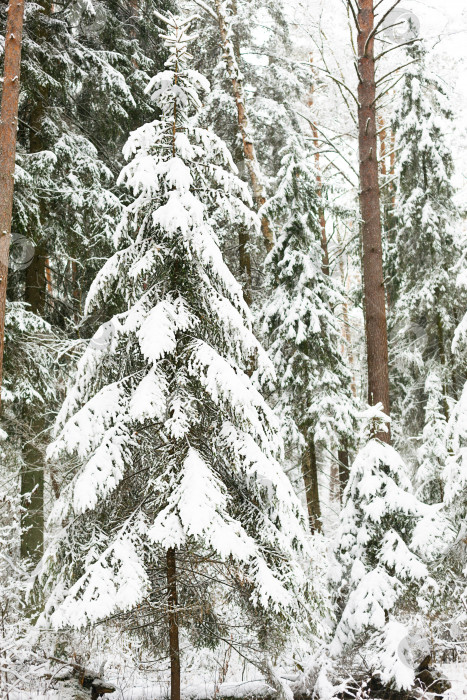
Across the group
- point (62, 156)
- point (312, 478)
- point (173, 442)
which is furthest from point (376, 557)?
point (62, 156)

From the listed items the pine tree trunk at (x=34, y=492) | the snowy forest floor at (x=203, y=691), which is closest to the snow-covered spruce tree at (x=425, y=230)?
the snowy forest floor at (x=203, y=691)

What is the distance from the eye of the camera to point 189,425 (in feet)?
17.6

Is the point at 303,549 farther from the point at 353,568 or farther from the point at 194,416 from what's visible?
the point at 194,416

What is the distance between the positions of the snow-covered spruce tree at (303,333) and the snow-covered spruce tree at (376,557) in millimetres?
5217

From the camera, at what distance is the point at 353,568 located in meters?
6.79

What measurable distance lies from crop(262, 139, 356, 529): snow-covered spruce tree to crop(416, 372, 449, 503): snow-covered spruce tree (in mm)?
1665

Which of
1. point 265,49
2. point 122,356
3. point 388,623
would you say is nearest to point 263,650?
point 388,623

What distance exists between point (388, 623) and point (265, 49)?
46.5 ft

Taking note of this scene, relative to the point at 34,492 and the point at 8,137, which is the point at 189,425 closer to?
the point at 8,137

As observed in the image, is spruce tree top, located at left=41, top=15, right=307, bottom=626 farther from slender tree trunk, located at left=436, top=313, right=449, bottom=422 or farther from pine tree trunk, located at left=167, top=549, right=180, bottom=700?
slender tree trunk, located at left=436, top=313, right=449, bottom=422

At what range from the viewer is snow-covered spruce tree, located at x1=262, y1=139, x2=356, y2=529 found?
1274 centimetres

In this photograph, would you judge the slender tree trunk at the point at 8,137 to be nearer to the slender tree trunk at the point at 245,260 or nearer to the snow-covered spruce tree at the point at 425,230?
the slender tree trunk at the point at 245,260

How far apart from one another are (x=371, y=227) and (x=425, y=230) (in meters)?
4.79

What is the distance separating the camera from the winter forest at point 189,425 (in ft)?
17.6
